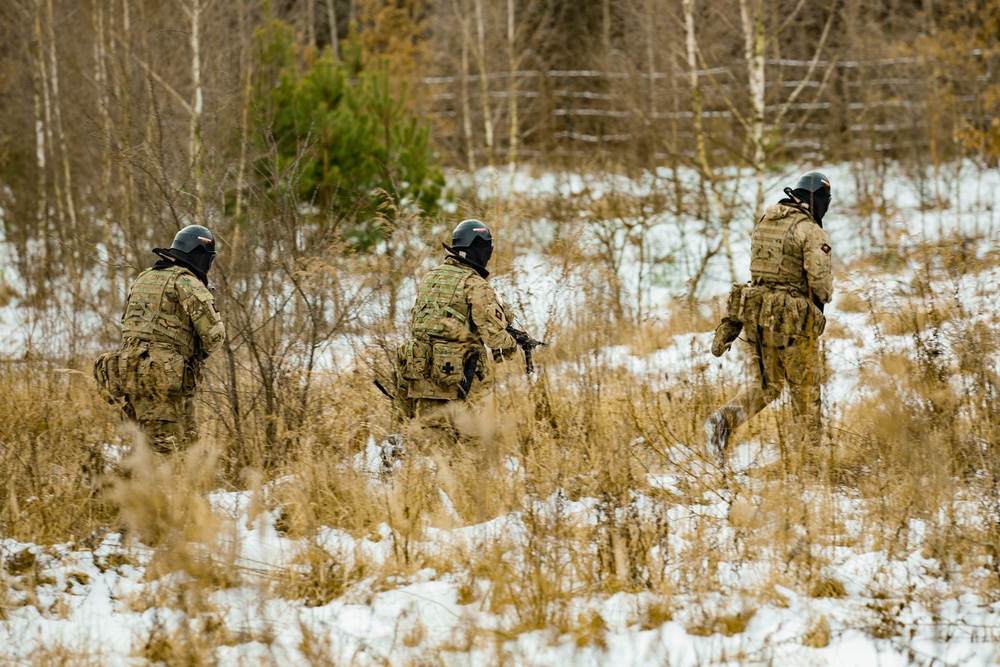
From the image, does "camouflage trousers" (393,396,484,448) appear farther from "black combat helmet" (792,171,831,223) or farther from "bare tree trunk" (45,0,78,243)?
"bare tree trunk" (45,0,78,243)

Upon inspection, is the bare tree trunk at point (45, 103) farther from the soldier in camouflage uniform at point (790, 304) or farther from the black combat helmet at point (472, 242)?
the soldier in camouflage uniform at point (790, 304)

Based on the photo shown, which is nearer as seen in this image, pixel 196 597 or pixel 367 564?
pixel 196 597

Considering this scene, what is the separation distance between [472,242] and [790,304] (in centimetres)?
187

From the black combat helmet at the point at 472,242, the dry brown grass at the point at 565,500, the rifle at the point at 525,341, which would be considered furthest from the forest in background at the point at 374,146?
the rifle at the point at 525,341

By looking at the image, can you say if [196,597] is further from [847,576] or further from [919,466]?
[919,466]

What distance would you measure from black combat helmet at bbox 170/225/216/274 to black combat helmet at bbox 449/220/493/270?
136 cm

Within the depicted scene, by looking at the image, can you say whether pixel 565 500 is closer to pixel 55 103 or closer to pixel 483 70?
pixel 483 70

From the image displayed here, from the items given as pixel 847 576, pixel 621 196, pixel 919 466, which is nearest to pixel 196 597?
pixel 847 576

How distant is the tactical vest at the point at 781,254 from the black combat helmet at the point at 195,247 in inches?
122

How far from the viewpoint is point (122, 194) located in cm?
1016

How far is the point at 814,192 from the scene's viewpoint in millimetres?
5254

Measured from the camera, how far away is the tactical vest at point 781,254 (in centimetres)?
521

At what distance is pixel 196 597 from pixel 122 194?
26.0ft

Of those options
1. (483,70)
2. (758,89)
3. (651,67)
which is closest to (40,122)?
(483,70)
